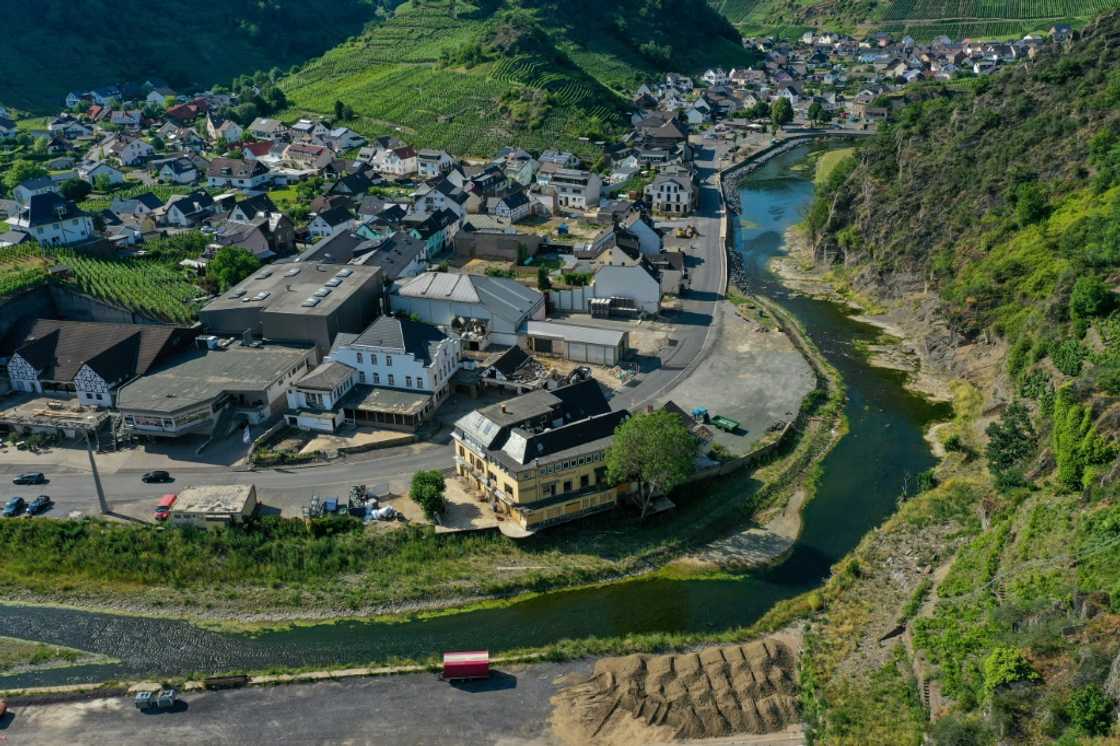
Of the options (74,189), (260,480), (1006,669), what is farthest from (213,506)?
(74,189)

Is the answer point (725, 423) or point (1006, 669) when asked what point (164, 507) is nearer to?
point (725, 423)

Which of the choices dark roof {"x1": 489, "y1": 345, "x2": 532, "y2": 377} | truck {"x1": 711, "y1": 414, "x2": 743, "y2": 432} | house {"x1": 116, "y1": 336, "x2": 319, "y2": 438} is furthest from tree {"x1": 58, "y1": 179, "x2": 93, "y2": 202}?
truck {"x1": 711, "y1": 414, "x2": 743, "y2": 432}

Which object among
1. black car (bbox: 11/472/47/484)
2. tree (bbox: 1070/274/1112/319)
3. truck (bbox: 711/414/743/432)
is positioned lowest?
black car (bbox: 11/472/47/484)

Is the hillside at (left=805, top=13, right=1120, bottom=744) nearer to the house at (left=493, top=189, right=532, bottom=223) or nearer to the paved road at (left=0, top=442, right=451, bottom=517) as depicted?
the paved road at (left=0, top=442, right=451, bottom=517)

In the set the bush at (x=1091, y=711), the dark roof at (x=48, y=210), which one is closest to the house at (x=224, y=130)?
the dark roof at (x=48, y=210)

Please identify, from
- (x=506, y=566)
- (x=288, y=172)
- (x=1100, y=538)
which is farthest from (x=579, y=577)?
(x=288, y=172)

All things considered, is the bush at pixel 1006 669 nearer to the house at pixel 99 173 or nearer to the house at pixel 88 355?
the house at pixel 88 355
